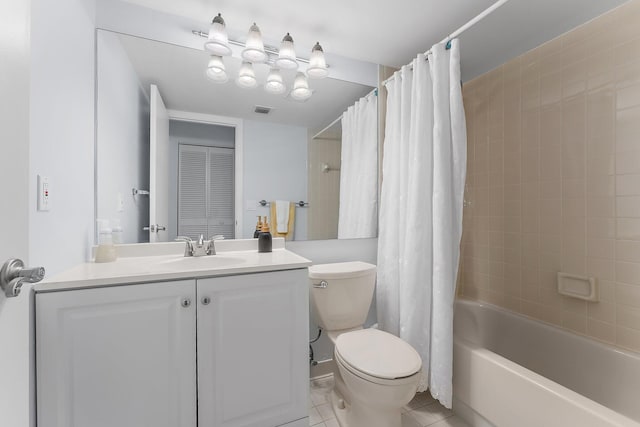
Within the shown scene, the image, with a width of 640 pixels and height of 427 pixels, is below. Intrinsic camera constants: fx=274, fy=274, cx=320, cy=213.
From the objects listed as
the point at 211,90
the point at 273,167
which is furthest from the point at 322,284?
the point at 211,90

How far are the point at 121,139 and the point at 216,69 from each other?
2.13 ft

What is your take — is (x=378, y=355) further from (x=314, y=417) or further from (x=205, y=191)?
(x=205, y=191)

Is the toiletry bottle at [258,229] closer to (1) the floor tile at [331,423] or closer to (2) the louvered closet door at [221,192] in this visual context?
(2) the louvered closet door at [221,192]

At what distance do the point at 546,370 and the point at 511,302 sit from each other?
413mm

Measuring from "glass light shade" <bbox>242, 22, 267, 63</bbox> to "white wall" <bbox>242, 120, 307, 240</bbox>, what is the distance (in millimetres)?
362

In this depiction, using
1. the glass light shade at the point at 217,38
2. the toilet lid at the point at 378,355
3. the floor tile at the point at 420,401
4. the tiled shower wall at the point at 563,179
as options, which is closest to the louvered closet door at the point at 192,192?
the glass light shade at the point at 217,38

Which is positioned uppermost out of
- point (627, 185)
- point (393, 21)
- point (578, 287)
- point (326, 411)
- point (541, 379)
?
point (393, 21)

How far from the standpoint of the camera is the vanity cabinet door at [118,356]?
0.92m

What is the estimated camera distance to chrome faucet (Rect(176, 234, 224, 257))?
4.93 ft

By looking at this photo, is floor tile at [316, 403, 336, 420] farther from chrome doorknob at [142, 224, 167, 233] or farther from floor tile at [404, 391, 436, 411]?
chrome doorknob at [142, 224, 167, 233]

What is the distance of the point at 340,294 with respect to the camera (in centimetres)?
160

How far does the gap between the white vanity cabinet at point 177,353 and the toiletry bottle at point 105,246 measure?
0.38 metres

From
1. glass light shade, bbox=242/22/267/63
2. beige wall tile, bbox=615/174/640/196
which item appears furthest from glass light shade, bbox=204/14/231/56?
beige wall tile, bbox=615/174/640/196

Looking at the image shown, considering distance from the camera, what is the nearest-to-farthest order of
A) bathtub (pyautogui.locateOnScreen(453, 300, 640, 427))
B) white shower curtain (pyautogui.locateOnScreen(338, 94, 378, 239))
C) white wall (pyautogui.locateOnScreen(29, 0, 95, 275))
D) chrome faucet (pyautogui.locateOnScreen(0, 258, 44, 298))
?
chrome faucet (pyautogui.locateOnScreen(0, 258, 44, 298)), white wall (pyautogui.locateOnScreen(29, 0, 95, 275)), bathtub (pyautogui.locateOnScreen(453, 300, 640, 427)), white shower curtain (pyautogui.locateOnScreen(338, 94, 378, 239))
